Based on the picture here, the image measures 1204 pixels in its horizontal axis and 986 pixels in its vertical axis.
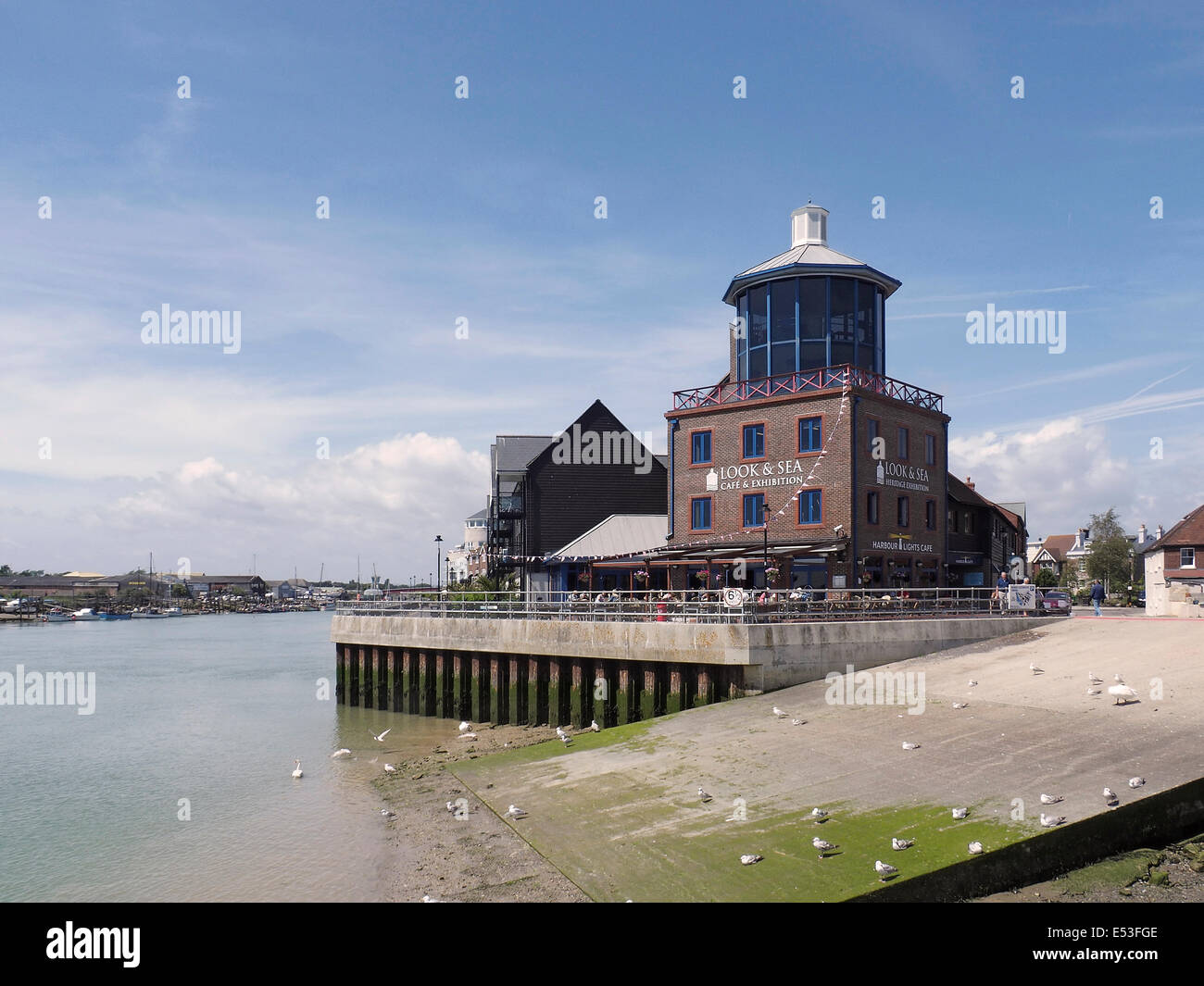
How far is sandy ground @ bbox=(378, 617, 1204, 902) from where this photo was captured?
41.0 feet

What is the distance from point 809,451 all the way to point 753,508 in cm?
358

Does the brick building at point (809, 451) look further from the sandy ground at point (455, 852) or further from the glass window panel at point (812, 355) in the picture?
the sandy ground at point (455, 852)

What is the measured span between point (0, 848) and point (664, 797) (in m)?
13.9

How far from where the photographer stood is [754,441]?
124ft

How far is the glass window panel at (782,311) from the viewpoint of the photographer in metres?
38.2

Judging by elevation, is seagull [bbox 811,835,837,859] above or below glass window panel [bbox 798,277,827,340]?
below

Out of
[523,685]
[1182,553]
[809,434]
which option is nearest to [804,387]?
[809,434]

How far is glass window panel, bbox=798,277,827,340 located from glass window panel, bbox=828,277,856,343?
0.38m

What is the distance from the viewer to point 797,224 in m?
42.2

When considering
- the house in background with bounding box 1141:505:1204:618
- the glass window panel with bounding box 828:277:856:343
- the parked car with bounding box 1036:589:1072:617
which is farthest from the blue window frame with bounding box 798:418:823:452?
the house in background with bounding box 1141:505:1204:618

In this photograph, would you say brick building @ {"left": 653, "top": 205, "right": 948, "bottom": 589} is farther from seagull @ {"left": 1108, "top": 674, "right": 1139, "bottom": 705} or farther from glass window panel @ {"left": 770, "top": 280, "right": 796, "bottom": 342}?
seagull @ {"left": 1108, "top": 674, "right": 1139, "bottom": 705}

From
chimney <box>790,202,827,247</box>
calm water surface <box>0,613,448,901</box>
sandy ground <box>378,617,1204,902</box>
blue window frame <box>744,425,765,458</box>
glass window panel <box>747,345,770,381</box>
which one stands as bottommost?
calm water surface <box>0,613,448,901</box>

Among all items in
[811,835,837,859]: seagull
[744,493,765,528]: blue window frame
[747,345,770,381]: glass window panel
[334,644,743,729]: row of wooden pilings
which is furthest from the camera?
[747,345,770,381]: glass window panel

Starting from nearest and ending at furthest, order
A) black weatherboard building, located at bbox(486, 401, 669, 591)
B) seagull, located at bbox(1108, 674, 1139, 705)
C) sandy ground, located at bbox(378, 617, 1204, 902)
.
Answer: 1. sandy ground, located at bbox(378, 617, 1204, 902)
2. seagull, located at bbox(1108, 674, 1139, 705)
3. black weatherboard building, located at bbox(486, 401, 669, 591)
